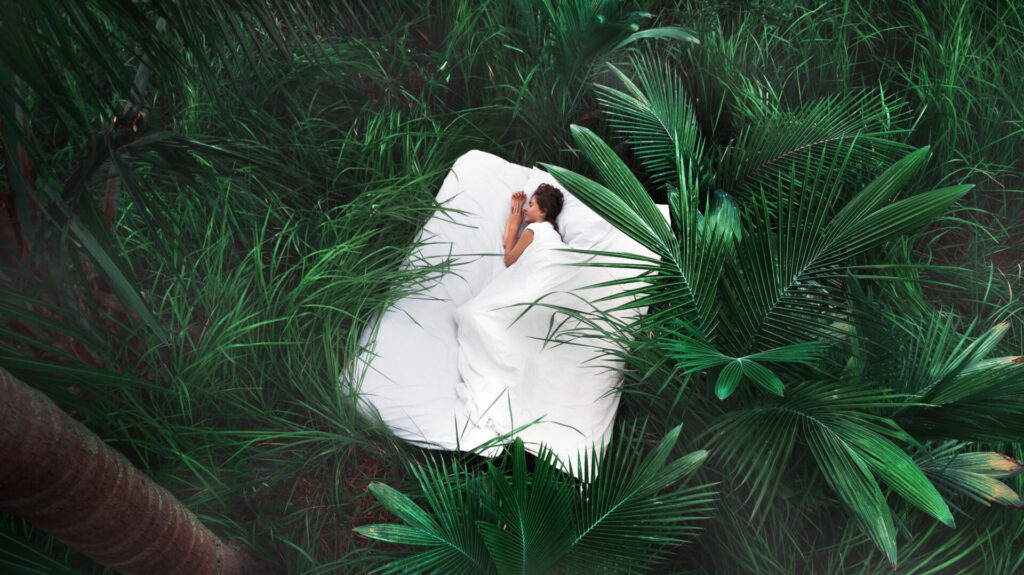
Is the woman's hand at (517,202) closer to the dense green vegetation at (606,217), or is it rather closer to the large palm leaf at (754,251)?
the dense green vegetation at (606,217)

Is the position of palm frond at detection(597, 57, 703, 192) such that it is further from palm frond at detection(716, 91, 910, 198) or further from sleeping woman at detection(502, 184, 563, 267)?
sleeping woman at detection(502, 184, 563, 267)

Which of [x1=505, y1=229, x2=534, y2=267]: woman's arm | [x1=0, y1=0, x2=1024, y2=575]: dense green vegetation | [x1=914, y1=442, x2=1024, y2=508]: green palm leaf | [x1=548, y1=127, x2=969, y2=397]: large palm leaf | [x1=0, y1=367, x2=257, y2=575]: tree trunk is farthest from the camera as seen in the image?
[x1=505, y1=229, x2=534, y2=267]: woman's arm

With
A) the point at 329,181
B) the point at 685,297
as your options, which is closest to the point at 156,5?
the point at 685,297

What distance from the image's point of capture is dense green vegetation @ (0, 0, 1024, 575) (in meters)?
1.15

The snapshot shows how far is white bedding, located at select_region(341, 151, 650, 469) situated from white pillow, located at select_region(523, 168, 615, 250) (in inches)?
3.1

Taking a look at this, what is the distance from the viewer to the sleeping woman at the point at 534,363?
188 cm

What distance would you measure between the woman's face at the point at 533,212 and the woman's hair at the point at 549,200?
1cm

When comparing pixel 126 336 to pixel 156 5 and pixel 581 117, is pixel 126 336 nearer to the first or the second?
pixel 156 5

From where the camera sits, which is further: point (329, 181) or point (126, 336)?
point (329, 181)

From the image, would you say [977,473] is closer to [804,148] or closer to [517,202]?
[804,148]

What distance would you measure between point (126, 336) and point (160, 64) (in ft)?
3.46

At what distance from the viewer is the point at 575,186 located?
4.50 ft

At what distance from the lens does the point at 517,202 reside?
96.0 inches

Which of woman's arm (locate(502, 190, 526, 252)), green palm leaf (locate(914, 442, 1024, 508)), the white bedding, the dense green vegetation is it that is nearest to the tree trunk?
the dense green vegetation
